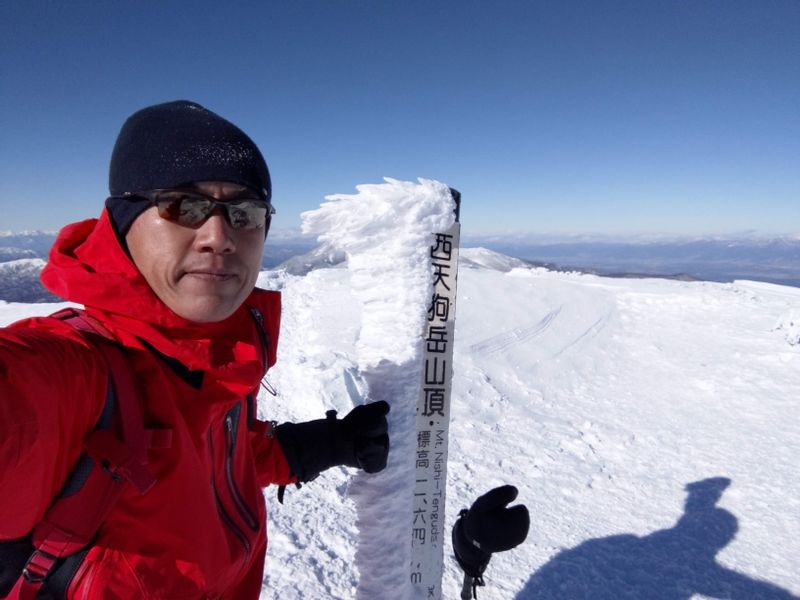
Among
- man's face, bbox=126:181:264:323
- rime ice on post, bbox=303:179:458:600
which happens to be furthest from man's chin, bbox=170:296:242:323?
rime ice on post, bbox=303:179:458:600

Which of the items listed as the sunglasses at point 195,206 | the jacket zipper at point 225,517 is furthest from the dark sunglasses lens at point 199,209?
the jacket zipper at point 225,517

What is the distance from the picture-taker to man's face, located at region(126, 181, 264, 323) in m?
1.09

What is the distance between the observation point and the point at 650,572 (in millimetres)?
3119

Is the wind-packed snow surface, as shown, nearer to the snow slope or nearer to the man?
the snow slope

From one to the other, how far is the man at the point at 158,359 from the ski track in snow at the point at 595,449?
1106 millimetres

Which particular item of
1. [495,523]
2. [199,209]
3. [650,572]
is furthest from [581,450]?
[199,209]

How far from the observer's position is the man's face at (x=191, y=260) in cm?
109

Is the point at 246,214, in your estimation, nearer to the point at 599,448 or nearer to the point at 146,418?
the point at 146,418

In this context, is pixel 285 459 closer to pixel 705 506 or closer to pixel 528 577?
pixel 528 577

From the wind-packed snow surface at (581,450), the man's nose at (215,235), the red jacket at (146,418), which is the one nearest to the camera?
the red jacket at (146,418)

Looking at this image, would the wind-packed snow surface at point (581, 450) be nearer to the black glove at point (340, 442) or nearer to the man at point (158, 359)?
the black glove at point (340, 442)

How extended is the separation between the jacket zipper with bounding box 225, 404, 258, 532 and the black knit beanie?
62 cm

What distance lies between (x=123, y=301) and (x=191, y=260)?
0.60 feet

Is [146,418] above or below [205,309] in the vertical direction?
below
